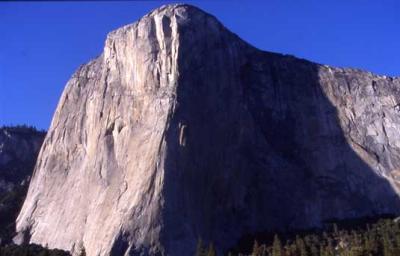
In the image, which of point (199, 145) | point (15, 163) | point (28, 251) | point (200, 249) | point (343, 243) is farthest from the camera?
point (15, 163)

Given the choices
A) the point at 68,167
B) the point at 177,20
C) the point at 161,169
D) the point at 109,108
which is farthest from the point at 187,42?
the point at 68,167

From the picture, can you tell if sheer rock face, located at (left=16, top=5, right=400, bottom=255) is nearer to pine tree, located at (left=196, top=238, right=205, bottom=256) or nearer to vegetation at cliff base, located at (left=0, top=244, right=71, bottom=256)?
pine tree, located at (left=196, top=238, right=205, bottom=256)

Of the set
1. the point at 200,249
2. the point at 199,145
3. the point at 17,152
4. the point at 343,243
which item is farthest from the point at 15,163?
the point at 343,243

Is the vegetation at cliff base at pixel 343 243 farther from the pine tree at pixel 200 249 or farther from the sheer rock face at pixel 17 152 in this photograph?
the sheer rock face at pixel 17 152

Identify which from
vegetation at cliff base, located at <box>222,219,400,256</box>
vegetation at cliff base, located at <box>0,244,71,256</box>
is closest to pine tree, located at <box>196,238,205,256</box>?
vegetation at cliff base, located at <box>222,219,400,256</box>

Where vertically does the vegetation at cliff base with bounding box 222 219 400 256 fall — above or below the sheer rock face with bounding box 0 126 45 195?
below

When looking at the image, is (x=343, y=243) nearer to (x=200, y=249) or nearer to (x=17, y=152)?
(x=200, y=249)
